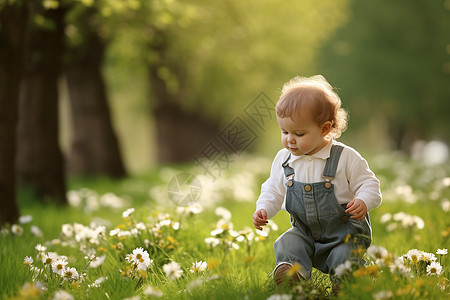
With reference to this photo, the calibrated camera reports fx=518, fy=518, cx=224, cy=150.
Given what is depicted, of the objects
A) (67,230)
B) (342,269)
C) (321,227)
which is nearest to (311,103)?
(321,227)

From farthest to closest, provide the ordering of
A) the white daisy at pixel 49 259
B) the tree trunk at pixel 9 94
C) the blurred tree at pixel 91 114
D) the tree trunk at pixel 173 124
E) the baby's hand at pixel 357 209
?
the tree trunk at pixel 173 124, the blurred tree at pixel 91 114, the tree trunk at pixel 9 94, the white daisy at pixel 49 259, the baby's hand at pixel 357 209

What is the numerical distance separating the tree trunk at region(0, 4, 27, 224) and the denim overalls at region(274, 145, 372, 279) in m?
3.56

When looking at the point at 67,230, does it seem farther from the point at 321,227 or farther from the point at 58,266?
the point at 321,227

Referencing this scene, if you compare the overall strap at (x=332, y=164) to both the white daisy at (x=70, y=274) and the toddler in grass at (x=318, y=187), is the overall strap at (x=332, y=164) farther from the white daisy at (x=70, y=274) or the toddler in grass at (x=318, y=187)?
the white daisy at (x=70, y=274)

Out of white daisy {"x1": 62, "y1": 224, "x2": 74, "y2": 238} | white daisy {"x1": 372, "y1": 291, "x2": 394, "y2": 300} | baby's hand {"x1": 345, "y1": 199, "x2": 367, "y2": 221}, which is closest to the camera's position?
A: white daisy {"x1": 372, "y1": 291, "x2": 394, "y2": 300}

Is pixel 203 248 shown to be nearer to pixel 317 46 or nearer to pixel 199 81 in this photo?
pixel 199 81

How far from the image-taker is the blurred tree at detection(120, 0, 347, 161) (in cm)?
1348

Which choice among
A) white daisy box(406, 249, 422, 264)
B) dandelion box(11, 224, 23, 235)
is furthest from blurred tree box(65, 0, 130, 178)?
white daisy box(406, 249, 422, 264)

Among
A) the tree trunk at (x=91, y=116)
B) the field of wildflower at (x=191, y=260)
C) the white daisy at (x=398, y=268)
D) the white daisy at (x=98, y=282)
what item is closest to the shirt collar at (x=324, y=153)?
the field of wildflower at (x=191, y=260)

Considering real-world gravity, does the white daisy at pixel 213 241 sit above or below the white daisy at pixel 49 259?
above

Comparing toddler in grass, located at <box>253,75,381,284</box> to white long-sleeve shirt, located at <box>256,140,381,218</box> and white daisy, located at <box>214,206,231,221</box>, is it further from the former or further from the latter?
white daisy, located at <box>214,206,231,221</box>

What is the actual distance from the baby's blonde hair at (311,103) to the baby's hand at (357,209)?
0.53 m

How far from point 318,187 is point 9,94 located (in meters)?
3.85

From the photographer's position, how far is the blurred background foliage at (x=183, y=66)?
309 inches
